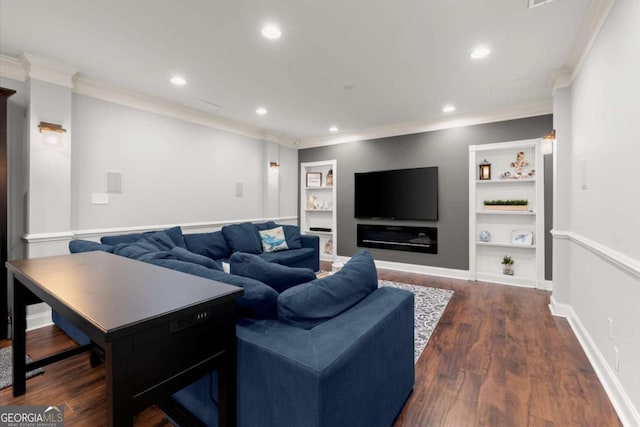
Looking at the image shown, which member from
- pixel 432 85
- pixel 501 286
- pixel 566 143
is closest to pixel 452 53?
pixel 432 85

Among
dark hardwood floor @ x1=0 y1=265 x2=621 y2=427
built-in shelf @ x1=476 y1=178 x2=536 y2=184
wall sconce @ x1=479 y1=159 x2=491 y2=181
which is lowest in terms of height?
dark hardwood floor @ x1=0 y1=265 x2=621 y2=427

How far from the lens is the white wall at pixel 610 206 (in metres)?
1.67

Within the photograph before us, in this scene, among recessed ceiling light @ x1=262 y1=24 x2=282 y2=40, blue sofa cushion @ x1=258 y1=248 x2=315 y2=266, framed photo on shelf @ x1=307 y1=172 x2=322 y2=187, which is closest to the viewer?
recessed ceiling light @ x1=262 y1=24 x2=282 y2=40

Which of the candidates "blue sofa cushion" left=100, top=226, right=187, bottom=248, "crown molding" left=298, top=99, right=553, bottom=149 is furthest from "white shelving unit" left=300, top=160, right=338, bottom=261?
"blue sofa cushion" left=100, top=226, right=187, bottom=248

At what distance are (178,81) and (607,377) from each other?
4.75 meters

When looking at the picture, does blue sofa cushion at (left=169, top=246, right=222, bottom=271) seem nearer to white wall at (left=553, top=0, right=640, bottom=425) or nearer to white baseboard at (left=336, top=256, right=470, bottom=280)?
white wall at (left=553, top=0, right=640, bottom=425)

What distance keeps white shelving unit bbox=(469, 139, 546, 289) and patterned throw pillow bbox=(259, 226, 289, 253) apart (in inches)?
120

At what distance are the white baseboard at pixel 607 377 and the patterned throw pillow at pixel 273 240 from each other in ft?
12.2

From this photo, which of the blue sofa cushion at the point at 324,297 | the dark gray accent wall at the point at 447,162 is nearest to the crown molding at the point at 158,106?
the dark gray accent wall at the point at 447,162

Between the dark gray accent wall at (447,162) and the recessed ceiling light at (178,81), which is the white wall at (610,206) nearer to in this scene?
the dark gray accent wall at (447,162)

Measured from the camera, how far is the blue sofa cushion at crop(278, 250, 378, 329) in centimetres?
136

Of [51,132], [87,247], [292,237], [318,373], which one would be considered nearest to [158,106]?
[51,132]

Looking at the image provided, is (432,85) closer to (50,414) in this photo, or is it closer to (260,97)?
(260,97)

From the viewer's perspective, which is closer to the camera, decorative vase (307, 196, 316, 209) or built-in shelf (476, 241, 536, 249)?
built-in shelf (476, 241, 536, 249)
